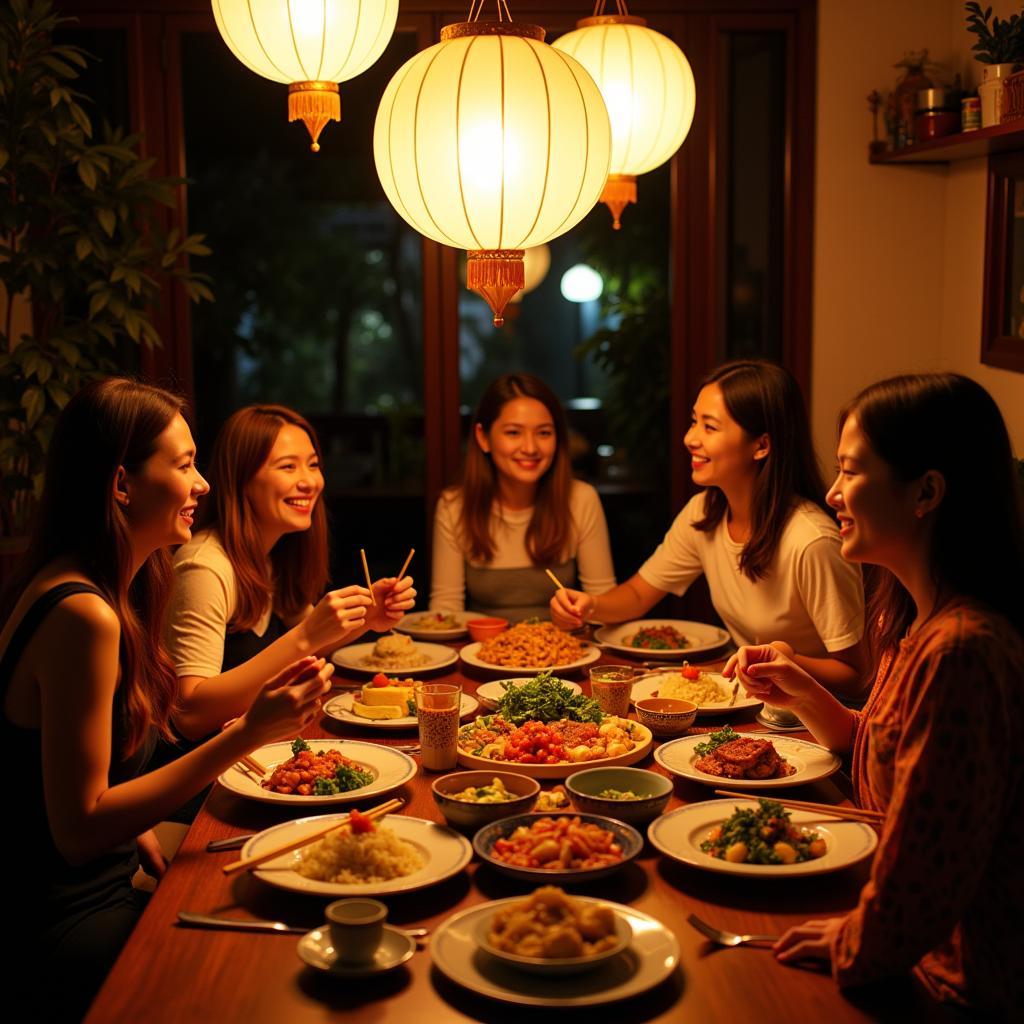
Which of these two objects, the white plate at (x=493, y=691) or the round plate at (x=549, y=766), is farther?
the white plate at (x=493, y=691)

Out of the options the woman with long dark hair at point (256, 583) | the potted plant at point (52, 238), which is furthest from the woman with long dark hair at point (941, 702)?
the potted plant at point (52, 238)

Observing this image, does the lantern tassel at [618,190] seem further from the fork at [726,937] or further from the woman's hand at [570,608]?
the fork at [726,937]

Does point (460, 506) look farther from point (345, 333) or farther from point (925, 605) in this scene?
point (345, 333)

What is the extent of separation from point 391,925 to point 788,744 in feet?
2.88

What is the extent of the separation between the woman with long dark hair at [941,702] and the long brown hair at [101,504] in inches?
44.2

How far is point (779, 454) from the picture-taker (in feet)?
9.65

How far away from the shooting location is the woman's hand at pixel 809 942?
4.69 ft

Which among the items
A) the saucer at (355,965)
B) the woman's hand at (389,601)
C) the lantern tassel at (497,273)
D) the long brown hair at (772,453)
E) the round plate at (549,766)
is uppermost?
the lantern tassel at (497,273)

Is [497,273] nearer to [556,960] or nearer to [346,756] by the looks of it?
[346,756]

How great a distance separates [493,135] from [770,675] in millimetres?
1001

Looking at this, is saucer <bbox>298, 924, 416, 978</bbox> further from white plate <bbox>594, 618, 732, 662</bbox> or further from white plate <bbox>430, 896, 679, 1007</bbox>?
white plate <bbox>594, 618, 732, 662</bbox>

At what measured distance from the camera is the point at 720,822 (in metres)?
1.81

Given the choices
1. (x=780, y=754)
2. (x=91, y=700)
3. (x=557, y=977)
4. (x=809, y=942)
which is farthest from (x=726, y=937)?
(x=91, y=700)

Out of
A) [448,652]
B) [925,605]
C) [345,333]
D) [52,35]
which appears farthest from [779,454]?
[345,333]
